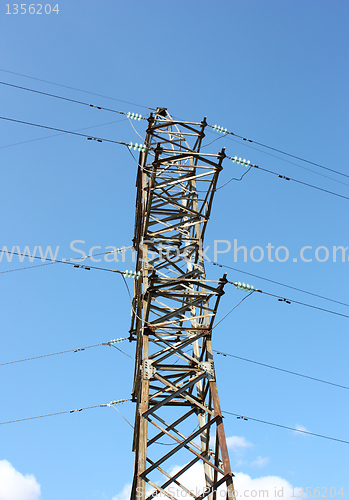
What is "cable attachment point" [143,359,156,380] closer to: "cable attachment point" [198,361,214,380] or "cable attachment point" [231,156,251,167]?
"cable attachment point" [198,361,214,380]

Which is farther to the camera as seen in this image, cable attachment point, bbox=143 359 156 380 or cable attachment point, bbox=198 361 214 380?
cable attachment point, bbox=198 361 214 380

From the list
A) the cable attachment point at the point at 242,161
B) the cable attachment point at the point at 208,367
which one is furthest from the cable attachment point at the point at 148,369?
the cable attachment point at the point at 242,161

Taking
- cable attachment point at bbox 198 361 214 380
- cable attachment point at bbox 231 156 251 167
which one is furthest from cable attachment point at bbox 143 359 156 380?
cable attachment point at bbox 231 156 251 167

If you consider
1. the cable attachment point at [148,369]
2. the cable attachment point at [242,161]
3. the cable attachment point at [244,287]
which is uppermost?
the cable attachment point at [242,161]

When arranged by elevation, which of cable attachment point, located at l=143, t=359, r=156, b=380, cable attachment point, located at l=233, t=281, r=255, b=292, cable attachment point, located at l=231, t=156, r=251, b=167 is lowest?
cable attachment point, located at l=143, t=359, r=156, b=380

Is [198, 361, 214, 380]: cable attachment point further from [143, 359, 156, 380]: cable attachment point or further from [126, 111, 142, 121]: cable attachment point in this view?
[126, 111, 142, 121]: cable attachment point

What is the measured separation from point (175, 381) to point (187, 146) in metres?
7.80

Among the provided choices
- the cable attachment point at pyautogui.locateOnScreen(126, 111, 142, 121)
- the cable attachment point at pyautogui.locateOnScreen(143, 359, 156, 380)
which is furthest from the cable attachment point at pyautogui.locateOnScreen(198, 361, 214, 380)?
the cable attachment point at pyautogui.locateOnScreen(126, 111, 142, 121)

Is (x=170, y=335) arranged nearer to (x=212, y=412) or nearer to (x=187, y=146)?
(x=212, y=412)

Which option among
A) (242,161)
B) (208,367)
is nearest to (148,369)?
(208,367)

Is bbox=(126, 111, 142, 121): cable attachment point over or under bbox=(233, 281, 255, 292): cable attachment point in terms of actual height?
over

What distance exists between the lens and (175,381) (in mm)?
12234

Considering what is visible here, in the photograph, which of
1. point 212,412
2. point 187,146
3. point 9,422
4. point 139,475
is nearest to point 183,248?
point 187,146

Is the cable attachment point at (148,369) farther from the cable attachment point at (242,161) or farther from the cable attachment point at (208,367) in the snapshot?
the cable attachment point at (242,161)
